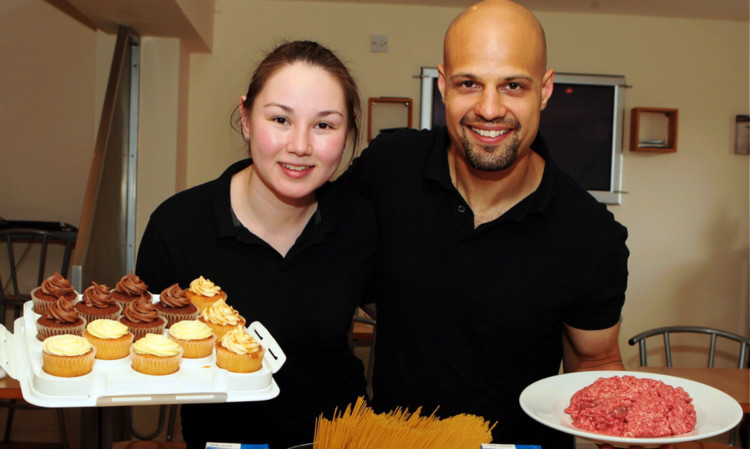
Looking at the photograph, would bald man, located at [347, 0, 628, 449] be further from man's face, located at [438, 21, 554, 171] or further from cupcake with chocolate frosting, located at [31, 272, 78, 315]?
cupcake with chocolate frosting, located at [31, 272, 78, 315]

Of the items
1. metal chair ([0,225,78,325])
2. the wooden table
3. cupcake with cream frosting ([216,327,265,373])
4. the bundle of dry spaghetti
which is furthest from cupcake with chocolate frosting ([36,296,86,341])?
metal chair ([0,225,78,325])

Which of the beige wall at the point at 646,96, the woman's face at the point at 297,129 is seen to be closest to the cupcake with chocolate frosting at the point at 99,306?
the woman's face at the point at 297,129

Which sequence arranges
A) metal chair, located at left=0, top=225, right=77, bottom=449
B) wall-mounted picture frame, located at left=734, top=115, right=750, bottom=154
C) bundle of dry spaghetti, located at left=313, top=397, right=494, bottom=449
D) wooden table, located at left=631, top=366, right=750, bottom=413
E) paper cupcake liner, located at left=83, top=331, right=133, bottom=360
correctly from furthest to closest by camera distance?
1. wall-mounted picture frame, located at left=734, top=115, right=750, bottom=154
2. metal chair, located at left=0, top=225, right=77, bottom=449
3. wooden table, located at left=631, top=366, right=750, bottom=413
4. paper cupcake liner, located at left=83, top=331, right=133, bottom=360
5. bundle of dry spaghetti, located at left=313, top=397, right=494, bottom=449

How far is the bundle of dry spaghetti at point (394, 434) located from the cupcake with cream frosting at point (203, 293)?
49cm

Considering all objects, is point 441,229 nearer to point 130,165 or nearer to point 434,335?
point 434,335

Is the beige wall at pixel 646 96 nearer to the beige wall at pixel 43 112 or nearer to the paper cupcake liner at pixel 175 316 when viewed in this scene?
the beige wall at pixel 43 112

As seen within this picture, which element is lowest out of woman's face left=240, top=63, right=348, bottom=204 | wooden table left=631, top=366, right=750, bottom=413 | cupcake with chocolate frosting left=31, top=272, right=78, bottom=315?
wooden table left=631, top=366, right=750, bottom=413

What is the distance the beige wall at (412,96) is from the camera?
16.5ft

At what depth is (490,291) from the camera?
1.67 metres

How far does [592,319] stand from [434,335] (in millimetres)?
393

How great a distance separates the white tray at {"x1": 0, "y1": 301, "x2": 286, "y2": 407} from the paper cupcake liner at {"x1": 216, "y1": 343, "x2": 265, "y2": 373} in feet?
0.04

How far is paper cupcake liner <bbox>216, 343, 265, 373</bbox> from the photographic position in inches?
47.7

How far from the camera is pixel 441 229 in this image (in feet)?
5.66

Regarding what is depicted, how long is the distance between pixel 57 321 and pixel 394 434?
0.76m
